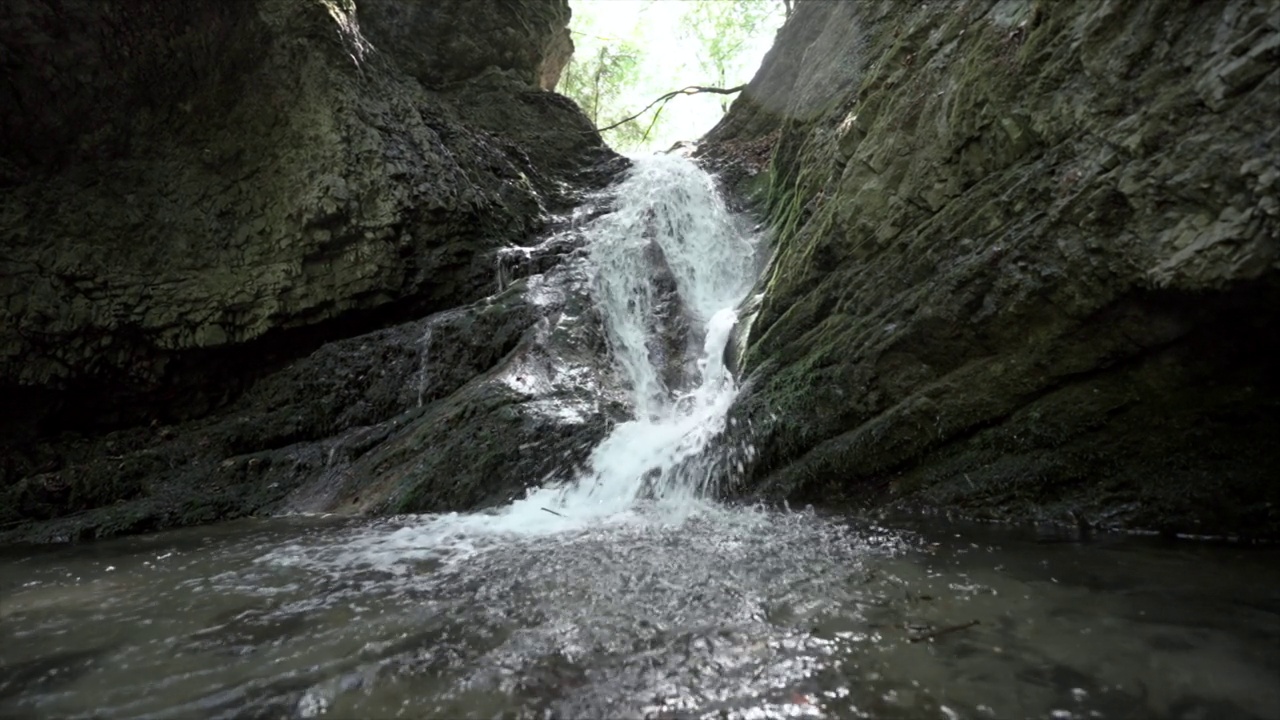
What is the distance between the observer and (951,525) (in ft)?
12.9

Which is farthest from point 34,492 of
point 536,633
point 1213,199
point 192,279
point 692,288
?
point 1213,199

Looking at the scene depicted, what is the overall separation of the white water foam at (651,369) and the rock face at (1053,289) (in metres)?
0.84

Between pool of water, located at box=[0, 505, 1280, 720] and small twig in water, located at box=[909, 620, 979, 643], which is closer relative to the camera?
pool of water, located at box=[0, 505, 1280, 720]

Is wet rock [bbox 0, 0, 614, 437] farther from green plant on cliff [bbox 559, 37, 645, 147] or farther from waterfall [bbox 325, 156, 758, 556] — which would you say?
green plant on cliff [bbox 559, 37, 645, 147]

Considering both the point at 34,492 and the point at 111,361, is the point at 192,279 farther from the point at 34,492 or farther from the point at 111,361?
the point at 34,492

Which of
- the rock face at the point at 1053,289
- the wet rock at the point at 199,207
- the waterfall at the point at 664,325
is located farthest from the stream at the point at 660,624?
the wet rock at the point at 199,207

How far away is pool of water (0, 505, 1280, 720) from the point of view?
2164 millimetres

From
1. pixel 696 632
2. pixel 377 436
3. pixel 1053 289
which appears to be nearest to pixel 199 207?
pixel 377 436

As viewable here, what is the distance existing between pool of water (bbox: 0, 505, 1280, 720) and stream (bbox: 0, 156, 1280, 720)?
11 millimetres

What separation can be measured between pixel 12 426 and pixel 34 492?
121cm

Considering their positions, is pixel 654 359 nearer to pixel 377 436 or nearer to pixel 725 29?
pixel 377 436

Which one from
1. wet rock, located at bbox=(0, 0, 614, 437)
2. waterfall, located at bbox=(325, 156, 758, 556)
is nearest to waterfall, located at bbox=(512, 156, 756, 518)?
waterfall, located at bbox=(325, 156, 758, 556)

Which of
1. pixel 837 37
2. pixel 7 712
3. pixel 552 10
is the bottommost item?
pixel 7 712

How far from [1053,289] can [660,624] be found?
294cm
